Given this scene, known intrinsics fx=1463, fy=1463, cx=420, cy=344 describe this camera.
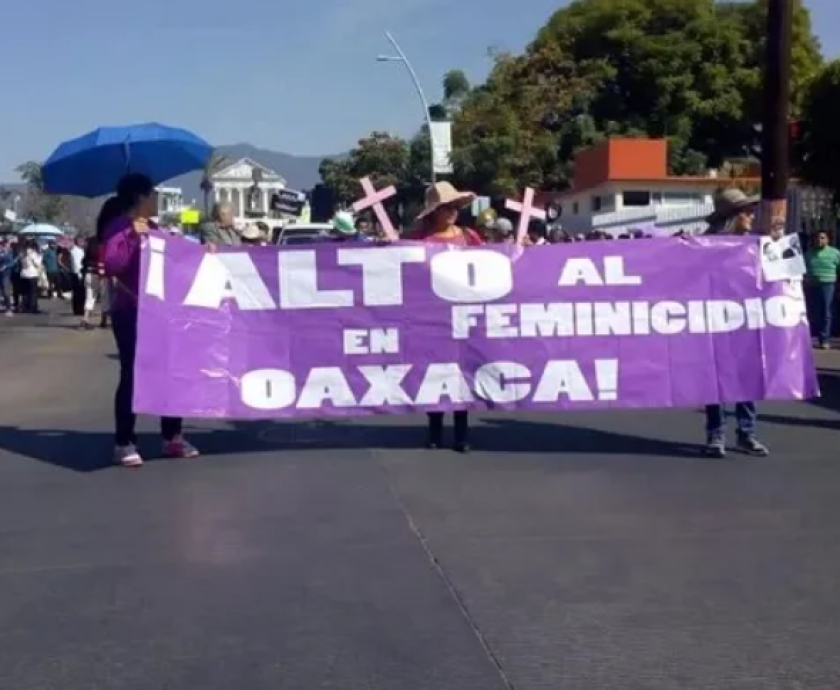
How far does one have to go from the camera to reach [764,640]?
5.55 meters

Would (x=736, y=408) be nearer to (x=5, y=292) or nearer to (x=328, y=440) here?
(x=328, y=440)

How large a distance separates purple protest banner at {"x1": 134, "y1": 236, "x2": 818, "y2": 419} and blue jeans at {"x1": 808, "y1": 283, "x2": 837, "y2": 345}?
10.6 m

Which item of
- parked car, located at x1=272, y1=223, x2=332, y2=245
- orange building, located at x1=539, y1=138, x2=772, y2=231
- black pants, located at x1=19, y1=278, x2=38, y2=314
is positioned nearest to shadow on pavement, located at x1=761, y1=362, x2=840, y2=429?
parked car, located at x1=272, y1=223, x2=332, y2=245

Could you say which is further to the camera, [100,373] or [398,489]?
[100,373]

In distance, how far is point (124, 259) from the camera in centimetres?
946

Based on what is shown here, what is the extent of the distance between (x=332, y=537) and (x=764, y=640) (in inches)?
99.1

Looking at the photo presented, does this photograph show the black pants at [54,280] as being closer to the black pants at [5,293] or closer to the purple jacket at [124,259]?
the black pants at [5,293]

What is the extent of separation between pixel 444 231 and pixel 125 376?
94.8 inches

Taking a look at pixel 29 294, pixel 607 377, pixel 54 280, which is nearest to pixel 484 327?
pixel 607 377

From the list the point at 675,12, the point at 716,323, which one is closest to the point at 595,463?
the point at 716,323

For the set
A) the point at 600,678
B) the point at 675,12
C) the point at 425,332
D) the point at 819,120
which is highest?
the point at 675,12

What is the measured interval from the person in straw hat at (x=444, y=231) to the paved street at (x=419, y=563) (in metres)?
0.28

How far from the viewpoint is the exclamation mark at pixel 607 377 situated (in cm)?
998

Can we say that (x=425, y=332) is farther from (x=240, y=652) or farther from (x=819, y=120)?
(x=819, y=120)
